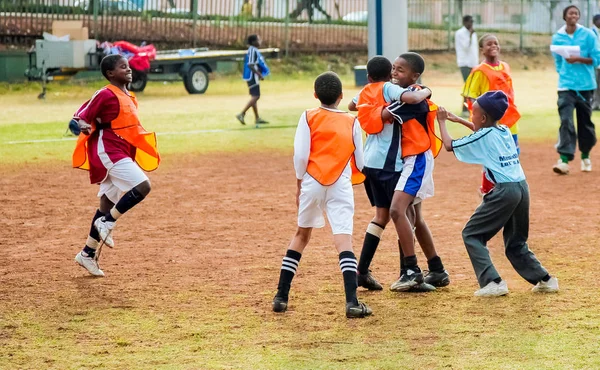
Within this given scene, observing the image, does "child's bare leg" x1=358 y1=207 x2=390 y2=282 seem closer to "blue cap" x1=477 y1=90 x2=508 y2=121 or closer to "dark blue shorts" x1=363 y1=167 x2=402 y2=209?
"dark blue shorts" x1=363 y1=167 x2=402 y2=209

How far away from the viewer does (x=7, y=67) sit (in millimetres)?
27141

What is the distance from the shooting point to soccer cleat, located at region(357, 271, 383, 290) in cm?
725

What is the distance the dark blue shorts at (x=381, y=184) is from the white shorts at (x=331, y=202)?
0.50 metres

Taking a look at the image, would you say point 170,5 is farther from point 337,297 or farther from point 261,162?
point 337,297

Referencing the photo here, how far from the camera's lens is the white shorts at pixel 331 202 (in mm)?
6562

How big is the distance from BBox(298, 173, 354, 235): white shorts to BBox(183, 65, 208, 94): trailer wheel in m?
19.8

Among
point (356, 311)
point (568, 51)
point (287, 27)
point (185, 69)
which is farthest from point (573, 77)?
point (287, 27)

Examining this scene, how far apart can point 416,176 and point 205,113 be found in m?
14.9

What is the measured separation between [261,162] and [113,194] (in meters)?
6.64

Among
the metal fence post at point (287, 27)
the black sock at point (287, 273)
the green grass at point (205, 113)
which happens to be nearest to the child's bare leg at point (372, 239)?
the black sock at point (287, 273)

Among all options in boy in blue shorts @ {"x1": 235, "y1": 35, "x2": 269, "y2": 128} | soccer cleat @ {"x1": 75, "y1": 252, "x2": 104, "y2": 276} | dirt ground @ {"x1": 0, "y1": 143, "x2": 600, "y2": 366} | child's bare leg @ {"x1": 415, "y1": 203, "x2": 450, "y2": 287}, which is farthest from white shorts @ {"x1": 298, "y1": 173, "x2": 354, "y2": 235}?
boy in blue shorts @ {"x1": 235, "y1": 35, "x2": 269, "y2": 128}

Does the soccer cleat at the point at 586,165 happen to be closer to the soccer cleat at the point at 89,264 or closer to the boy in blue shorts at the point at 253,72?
the boy in blue shorts at the point at 253,72

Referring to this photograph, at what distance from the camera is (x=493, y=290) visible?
6.93 m

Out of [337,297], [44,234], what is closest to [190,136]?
[44,234]
